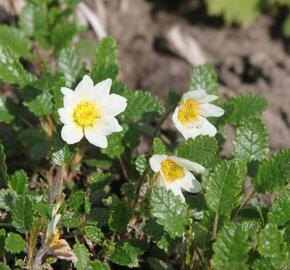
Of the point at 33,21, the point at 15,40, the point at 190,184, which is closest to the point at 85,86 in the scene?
the point at 190,184

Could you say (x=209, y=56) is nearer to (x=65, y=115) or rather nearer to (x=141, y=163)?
(x=141, y=163)

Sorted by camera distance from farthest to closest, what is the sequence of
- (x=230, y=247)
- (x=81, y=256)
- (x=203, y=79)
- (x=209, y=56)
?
(x=209, y=56) < (x=203, y=79) < (x=81, y=256) < (x=230, y=247)

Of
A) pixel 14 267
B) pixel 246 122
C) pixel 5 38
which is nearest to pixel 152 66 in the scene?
pixel 5 38

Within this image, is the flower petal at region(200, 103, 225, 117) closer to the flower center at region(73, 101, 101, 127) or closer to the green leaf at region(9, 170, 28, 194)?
the flower center at region(73, 101, 101, 127)

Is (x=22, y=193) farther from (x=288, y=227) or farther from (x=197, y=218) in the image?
(x=288, y=227)

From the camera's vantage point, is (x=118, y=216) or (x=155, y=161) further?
(x=118, y=216)

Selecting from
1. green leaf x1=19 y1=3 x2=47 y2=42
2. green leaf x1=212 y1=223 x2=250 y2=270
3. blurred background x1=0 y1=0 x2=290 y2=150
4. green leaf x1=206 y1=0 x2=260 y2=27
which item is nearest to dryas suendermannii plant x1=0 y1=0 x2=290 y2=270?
green leaf x1=212 y1=223 x2=250 y2=270
